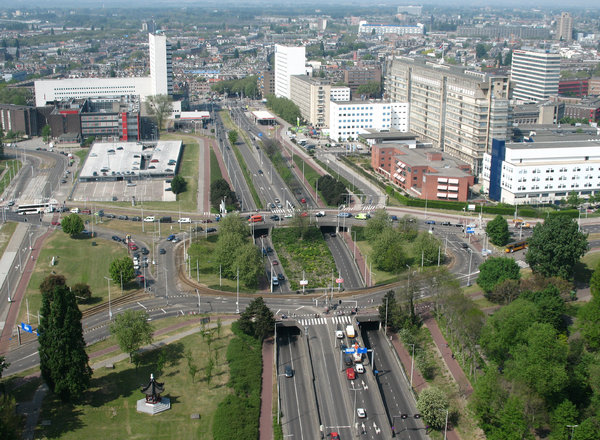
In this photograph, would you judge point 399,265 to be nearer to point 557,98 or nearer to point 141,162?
point 141,162

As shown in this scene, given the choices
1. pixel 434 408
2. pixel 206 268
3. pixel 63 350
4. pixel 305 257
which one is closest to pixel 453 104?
pixel 305 257

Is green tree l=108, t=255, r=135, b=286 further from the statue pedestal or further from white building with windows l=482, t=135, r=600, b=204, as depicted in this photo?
white building with windows l=482, t=135, r=600, b=204

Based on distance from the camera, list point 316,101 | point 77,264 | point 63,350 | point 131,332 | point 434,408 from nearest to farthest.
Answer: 1. point 434,408
2. point 63,350
3. point 131,332
4. point 77,264
5. point 316,101

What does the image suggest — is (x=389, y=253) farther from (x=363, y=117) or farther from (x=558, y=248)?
(x=363, y=117)

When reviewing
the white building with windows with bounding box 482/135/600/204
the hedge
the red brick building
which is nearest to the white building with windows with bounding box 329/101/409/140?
the red brick building

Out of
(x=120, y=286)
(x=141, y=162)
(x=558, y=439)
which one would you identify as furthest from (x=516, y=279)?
(x=141, y=162)

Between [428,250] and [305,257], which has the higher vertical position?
[428,250]

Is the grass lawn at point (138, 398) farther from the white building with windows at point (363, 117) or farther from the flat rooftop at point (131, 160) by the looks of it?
the white building with windows at point (363, 117)

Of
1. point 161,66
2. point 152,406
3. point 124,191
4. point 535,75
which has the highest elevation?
point 161,66
